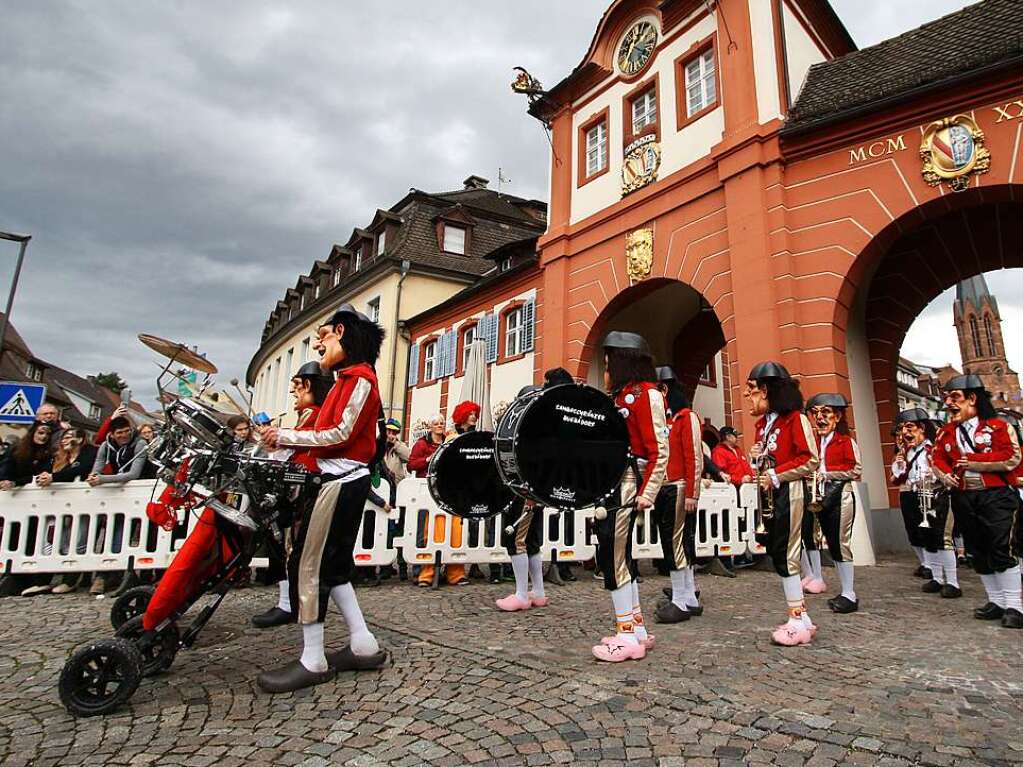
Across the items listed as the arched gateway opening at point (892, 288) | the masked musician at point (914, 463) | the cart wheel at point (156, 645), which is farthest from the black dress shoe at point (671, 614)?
the arched gateway opening at point (892, 288)

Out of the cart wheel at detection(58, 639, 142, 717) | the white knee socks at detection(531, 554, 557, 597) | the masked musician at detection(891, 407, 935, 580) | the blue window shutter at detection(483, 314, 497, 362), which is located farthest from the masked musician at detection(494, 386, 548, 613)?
the blue window shutter at detection(483, 314, 497, 362)

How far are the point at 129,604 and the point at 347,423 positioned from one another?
217 centimetres

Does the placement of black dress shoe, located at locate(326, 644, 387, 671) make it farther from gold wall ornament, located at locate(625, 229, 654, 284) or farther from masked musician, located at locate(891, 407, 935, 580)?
gold wall ornament, located at locate(625, 229, 654, 284)

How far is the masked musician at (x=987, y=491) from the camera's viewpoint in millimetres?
4996

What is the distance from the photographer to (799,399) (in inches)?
185

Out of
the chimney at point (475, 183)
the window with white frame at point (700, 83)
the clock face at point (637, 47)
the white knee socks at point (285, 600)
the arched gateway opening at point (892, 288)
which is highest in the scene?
the chimney at point (475, 183)

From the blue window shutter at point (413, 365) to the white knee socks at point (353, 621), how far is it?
2003cm

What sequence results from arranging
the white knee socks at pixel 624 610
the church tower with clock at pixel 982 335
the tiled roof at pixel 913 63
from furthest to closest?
1. the church tower with clock at pixel 982 335
2. the tiled roof at pixel 913 63
3. the white knee socks at pixel 624 610

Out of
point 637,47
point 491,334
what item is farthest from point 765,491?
point 491,334

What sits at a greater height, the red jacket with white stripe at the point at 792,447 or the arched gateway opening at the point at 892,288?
the arched gateway opening at the point at 892,288

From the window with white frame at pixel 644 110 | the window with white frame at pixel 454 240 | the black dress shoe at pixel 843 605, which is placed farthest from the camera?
the window with white frame at pixel 454 240

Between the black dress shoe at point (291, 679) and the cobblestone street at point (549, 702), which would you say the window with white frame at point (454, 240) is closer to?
the cobblestone street at point (549, 702)

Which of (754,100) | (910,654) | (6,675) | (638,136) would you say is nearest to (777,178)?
(754,100)

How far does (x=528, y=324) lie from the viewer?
58.4 ft
